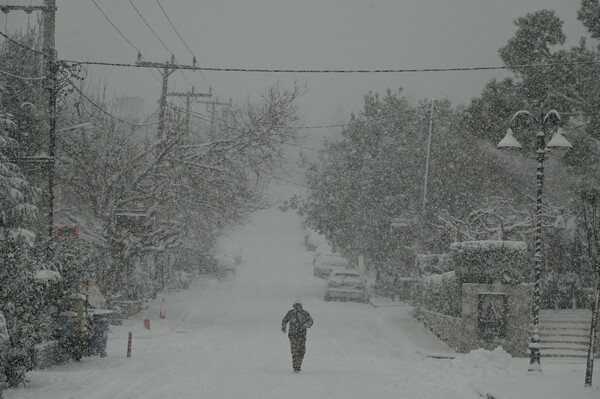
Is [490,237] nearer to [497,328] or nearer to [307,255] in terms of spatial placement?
[497,328]

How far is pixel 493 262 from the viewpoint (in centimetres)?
2088

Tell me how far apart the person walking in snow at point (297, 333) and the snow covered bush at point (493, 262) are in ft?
22.8

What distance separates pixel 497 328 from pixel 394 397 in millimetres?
8996

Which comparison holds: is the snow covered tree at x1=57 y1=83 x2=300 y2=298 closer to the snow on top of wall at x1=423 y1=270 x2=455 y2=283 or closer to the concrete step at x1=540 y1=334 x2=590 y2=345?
the snow on top of wall at x1=423 y1=270 x2=455 y2=283

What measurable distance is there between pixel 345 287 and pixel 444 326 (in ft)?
38.6

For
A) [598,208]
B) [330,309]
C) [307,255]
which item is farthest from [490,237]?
[307,255]

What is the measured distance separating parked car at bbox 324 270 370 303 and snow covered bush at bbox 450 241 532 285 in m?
12.8

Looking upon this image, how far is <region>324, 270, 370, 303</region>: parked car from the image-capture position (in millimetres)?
34000

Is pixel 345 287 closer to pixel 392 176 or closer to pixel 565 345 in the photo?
pixel 392 176

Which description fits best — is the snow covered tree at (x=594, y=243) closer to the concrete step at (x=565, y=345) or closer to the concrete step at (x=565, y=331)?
the concrete step at (x=565, y=345)

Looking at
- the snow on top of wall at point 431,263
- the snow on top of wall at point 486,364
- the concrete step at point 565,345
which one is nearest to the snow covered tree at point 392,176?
the snow on top of wall at point 431,263

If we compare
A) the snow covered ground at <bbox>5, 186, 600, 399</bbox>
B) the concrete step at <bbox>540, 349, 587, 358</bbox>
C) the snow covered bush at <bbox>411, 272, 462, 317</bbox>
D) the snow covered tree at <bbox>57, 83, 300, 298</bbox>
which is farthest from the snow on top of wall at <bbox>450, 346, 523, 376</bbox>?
the snow covered tree at <bbox>57, 83, 300, 298</bbox>

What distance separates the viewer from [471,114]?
96.1ft

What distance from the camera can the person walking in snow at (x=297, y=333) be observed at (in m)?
15.8
